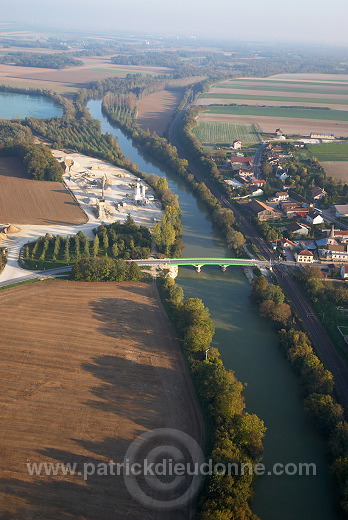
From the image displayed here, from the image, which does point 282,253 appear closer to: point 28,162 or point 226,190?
point 226,190

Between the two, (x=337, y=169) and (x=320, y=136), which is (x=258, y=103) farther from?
(x=337, y=169)

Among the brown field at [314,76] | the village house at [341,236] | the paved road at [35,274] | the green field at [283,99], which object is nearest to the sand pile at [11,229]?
the paved road at [35,274]

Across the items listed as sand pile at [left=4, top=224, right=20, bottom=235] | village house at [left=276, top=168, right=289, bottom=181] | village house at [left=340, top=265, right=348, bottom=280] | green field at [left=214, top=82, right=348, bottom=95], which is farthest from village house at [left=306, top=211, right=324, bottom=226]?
green field at [left=214, top=82, right=348, bottom=95]

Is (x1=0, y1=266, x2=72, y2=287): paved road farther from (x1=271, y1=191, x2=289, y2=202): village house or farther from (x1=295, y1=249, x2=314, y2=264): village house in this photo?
(x1=271, y1=191, x2=289, y2=202): village house

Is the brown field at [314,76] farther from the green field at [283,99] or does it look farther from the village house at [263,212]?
the village house at [263,212]


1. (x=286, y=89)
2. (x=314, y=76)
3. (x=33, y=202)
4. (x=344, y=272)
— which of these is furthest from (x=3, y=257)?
(x=314, y=76)

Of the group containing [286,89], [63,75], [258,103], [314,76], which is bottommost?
[258,103]

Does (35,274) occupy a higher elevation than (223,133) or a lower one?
lower

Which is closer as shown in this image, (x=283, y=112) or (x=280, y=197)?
(x=280, y=197)
